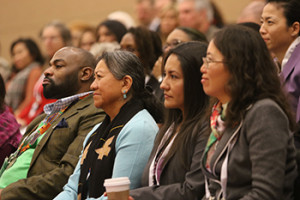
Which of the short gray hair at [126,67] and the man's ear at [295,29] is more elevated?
the man's ear at [295,29]

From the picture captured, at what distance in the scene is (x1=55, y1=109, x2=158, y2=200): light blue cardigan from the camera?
2.74m

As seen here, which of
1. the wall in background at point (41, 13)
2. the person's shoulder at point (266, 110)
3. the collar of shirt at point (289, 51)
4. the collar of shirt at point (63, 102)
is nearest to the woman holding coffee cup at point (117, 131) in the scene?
the collar of shirt at point (63, 102)

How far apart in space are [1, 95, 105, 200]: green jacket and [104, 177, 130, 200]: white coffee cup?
964mm

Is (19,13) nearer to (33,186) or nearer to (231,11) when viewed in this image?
(231,11)

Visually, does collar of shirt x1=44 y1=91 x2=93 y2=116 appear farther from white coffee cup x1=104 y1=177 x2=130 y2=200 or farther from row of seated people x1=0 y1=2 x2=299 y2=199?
white coffee cup x1=104 y1=177 x2=130 y2=200

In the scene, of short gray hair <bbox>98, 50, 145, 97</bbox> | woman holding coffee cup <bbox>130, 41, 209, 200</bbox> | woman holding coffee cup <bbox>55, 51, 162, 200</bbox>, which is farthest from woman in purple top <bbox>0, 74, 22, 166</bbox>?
woman holding coffee cup <bbox>130, 41, 209, 200</bbox>

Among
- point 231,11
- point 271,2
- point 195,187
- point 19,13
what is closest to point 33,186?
point 195,187

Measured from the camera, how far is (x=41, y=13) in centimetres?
877

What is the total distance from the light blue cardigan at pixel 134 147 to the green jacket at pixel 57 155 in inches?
19.3

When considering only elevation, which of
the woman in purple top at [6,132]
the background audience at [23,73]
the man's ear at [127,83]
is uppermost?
the man's ear at [127,83]

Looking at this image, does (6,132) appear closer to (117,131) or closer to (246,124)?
(117,131)

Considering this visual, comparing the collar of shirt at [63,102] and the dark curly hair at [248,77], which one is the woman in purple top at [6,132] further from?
the dark curly hair at [248,77]

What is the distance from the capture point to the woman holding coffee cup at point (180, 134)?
97.0 inches

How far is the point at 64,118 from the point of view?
3.35 meters
